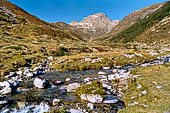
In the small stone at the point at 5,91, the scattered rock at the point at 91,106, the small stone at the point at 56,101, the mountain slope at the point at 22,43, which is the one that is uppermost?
the mountain slope at the point at 22,43

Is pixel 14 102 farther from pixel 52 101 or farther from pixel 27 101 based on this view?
pixel 52 101

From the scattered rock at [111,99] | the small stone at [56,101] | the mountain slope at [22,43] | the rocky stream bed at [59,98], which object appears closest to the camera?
the rocky stream bed at [59,98]

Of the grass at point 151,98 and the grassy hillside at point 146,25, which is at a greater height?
the grassy hillside at point 146,25

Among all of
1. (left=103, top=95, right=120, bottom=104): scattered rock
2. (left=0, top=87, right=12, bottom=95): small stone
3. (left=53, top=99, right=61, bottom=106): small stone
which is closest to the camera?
(left=53, top=99, right=61, bottom=106): small stone

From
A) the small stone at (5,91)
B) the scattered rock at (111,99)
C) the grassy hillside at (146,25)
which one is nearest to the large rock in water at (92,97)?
the scattered rock at (111,99)

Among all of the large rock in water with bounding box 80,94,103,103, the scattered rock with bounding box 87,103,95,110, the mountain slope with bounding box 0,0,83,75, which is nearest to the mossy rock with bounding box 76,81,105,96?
the large rock in water with bounding box 80,94,103,103

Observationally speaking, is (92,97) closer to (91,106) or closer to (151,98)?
(91,106)

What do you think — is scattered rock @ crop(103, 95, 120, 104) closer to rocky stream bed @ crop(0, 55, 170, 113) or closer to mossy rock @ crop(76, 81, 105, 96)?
rocky stream bed @ crop(0, 55, 170, 113)

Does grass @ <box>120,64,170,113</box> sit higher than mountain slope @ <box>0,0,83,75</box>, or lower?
lower

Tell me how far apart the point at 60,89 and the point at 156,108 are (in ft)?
27.0

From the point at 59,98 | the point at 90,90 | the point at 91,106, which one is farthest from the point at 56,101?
the point at 90,90

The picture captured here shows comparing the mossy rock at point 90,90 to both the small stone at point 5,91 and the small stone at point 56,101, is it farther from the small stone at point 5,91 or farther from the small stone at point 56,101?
the small stone at point 5,91

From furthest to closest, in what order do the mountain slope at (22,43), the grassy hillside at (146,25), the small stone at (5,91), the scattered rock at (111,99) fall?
the grassy hillside at (146,25)
the mountain slope at (22,43)
the small stone at (5,91)
the scattered rock at (111,99)

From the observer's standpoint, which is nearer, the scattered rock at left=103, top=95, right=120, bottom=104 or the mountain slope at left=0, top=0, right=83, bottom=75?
the scattered rock at left=103, top=95, right=120, bottom=104
